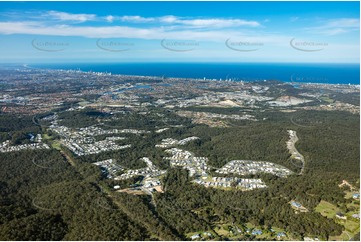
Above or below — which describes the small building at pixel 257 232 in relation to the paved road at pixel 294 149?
below

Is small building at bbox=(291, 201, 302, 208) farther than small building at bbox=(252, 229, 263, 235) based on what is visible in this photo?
Yes

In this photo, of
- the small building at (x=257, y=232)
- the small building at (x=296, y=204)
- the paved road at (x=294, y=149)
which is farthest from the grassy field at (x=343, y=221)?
the paved road at (x=294, y=149)

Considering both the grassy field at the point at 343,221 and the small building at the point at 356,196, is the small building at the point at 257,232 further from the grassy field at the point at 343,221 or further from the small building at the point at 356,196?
the small building at the point at 356,196

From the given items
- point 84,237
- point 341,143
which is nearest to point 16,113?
point 84,237

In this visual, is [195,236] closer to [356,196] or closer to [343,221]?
[343,221]

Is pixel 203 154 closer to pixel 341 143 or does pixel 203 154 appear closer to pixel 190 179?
pixel 190 179

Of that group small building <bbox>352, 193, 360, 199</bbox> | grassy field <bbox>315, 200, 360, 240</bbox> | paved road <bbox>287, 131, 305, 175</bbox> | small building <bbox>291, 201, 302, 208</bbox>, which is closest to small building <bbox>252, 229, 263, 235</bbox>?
grassy field <bbox>315, 200, 360, 240</bbox>

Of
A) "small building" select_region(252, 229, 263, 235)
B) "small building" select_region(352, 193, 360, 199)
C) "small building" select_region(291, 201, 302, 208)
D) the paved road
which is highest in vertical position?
the paved road

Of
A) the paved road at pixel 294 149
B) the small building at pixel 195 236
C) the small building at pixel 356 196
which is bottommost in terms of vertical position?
the small building at pixel 195 236

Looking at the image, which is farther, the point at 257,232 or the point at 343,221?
the point at 343,221

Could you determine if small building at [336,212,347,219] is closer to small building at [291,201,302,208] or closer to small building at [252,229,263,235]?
small building at [291,201,302,208]

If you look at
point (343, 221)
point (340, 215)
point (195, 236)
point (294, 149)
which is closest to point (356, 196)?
point (340, 215)
